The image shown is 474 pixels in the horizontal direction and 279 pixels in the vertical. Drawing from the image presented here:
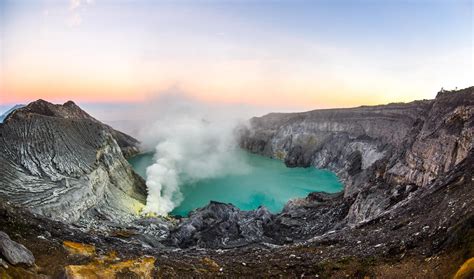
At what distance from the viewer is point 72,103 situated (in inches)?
2430

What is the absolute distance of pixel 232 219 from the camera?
32406 millimetres

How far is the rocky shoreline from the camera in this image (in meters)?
13.4

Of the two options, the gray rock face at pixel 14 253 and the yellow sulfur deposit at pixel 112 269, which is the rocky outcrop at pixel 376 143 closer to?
the yellow sulfur deposit at pixel 112 269

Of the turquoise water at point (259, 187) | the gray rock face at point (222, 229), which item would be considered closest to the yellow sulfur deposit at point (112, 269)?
the gray rock face at point (222, 229)

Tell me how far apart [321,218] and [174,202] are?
27.8 m

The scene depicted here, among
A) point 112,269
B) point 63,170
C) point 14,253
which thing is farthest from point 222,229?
point 14,253

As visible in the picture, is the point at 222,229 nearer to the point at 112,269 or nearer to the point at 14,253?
the point at 112,269

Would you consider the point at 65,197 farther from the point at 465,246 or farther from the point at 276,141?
the point at 276,141

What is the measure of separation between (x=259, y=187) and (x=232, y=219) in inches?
1380

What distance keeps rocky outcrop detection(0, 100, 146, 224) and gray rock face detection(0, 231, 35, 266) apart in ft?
45.8

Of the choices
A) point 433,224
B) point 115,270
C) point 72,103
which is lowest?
point 115,270

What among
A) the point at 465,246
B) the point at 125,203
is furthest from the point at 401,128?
the point at 465,246

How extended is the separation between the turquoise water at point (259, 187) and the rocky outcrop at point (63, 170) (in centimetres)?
1084

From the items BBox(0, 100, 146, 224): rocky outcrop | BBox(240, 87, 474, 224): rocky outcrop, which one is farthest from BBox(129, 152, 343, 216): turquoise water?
BBox(0, 100, 146, 224): rocky outcrop
